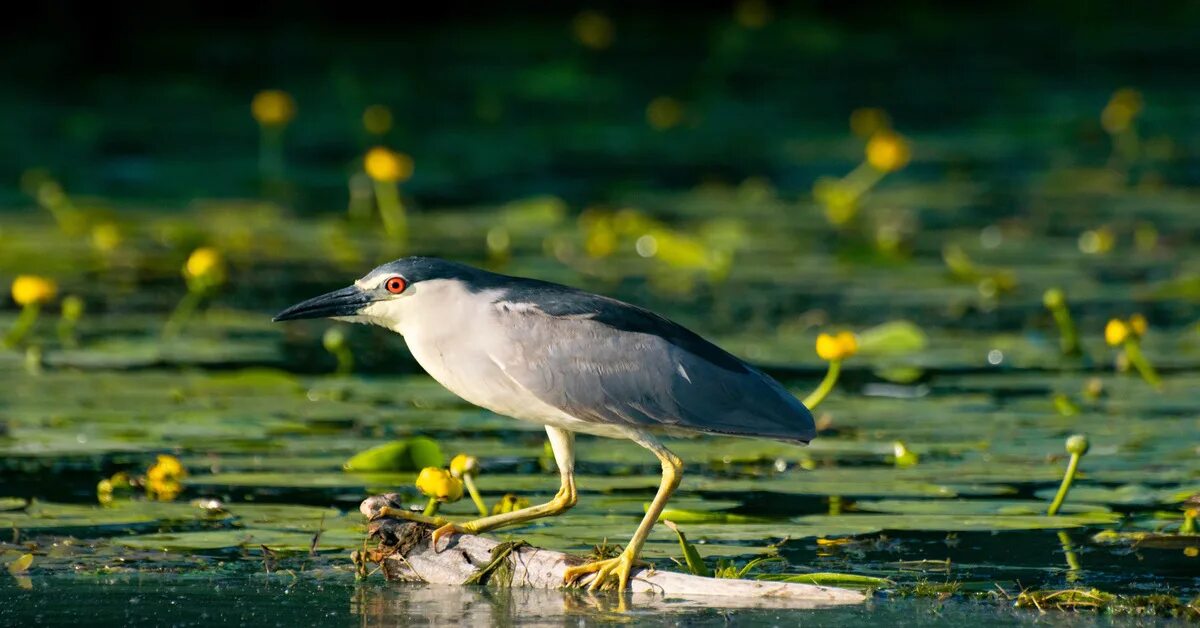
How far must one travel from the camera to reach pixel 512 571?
4961 millimetres

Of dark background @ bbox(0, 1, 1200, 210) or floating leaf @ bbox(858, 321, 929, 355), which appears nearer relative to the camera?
floating leaf @ bbox(858, 321, 929, 355)

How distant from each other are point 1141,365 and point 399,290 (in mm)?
3026

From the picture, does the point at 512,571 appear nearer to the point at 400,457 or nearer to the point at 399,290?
the point at 399,290

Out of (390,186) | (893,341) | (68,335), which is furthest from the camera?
(390,186)

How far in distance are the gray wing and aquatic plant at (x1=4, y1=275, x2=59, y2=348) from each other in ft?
8.86

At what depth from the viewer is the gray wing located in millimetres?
4980

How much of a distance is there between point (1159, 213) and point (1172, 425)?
16.4 feet

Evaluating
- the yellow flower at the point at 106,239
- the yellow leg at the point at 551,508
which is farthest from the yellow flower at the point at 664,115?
the yellow leg at the point at 551,508

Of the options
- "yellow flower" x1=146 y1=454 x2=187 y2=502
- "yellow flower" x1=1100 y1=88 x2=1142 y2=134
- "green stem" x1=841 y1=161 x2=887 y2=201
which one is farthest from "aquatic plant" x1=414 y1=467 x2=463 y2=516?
"yellow flower" x1=1100 y1=88 x2=1142 y2=134

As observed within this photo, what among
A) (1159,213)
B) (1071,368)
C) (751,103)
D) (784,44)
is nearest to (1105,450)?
(1071,368)

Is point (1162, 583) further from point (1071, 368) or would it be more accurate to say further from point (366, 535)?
point (1071, 368)

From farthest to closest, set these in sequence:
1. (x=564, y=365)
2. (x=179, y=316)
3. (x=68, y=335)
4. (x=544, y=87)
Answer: (x=544, y=87), (x=179, y=316), (x=68, y=335), (x=564, y=365)

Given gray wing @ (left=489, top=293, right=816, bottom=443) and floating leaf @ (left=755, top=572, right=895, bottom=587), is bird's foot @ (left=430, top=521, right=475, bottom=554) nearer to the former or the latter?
gray wing @ (left=489, top=293, right=816, bottom=443)

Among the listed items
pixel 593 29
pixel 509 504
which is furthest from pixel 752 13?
pixel 509 504
